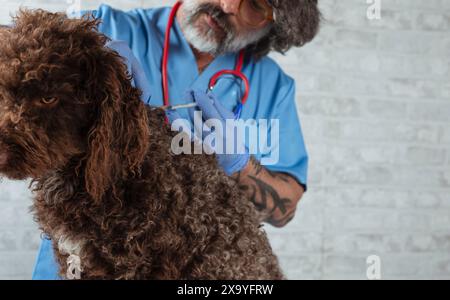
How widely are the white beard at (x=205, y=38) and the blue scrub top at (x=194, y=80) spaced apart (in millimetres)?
28

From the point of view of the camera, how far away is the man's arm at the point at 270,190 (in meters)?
1.10

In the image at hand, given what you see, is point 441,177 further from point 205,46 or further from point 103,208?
point 103,208

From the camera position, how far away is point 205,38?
119 centimetres

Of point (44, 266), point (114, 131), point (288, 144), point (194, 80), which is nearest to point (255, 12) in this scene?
point (194, 80)

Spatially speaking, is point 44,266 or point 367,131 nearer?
point 44,266

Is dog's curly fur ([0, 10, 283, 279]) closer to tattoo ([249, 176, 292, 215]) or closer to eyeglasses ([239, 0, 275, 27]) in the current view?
tattoo ([249, 176, 292, 215])

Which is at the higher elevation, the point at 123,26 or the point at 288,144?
the point at 123,26

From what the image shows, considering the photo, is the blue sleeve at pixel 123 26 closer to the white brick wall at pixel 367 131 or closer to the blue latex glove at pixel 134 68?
the blue latex glove at pixel 134 68

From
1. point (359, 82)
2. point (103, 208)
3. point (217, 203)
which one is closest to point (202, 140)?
point (217, 203)

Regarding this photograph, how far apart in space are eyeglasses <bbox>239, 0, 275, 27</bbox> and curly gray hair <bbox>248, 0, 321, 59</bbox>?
21 mm

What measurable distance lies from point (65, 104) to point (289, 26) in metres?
0.63

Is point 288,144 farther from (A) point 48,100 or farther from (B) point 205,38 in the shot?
(A) point 48,100

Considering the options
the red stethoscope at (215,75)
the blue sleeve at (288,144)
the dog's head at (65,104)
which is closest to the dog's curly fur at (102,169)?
the dog's head at (65,104)

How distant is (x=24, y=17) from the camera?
0.72 meters
